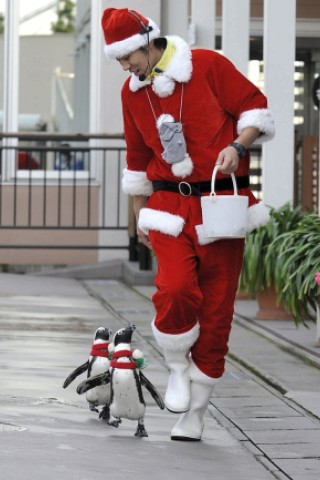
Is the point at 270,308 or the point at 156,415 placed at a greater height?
the point at 270,308

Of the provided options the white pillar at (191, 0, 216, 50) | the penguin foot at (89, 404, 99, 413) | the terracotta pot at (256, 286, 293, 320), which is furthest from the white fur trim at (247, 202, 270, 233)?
the white pillar at (191, 0, 216, 50)

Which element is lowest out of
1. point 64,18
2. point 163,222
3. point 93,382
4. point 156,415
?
point 156,415

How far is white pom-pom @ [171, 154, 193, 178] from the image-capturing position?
18.8ft

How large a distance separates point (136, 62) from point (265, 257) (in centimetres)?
393

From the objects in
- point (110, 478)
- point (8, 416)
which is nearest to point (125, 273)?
point (8, 416)

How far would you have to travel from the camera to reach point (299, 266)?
28.8 ft

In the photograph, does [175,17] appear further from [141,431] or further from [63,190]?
[141,431]

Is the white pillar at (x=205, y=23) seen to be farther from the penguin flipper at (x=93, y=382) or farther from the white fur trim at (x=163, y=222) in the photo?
the penguin flipper at (x=93, y=382)

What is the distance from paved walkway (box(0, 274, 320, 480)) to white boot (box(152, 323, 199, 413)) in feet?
0.55

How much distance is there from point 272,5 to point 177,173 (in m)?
4.95

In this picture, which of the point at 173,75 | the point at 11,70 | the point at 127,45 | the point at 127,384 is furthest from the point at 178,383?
the point at 11,70

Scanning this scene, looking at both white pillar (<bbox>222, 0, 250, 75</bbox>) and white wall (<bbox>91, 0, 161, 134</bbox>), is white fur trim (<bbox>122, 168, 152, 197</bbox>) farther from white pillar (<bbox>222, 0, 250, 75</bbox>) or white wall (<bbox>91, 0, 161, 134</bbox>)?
white wall (<bbox>91, 0, 161, 134</bbox>)

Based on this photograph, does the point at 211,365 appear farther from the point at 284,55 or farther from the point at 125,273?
the point at 125,273

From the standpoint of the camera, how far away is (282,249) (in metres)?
9.19
